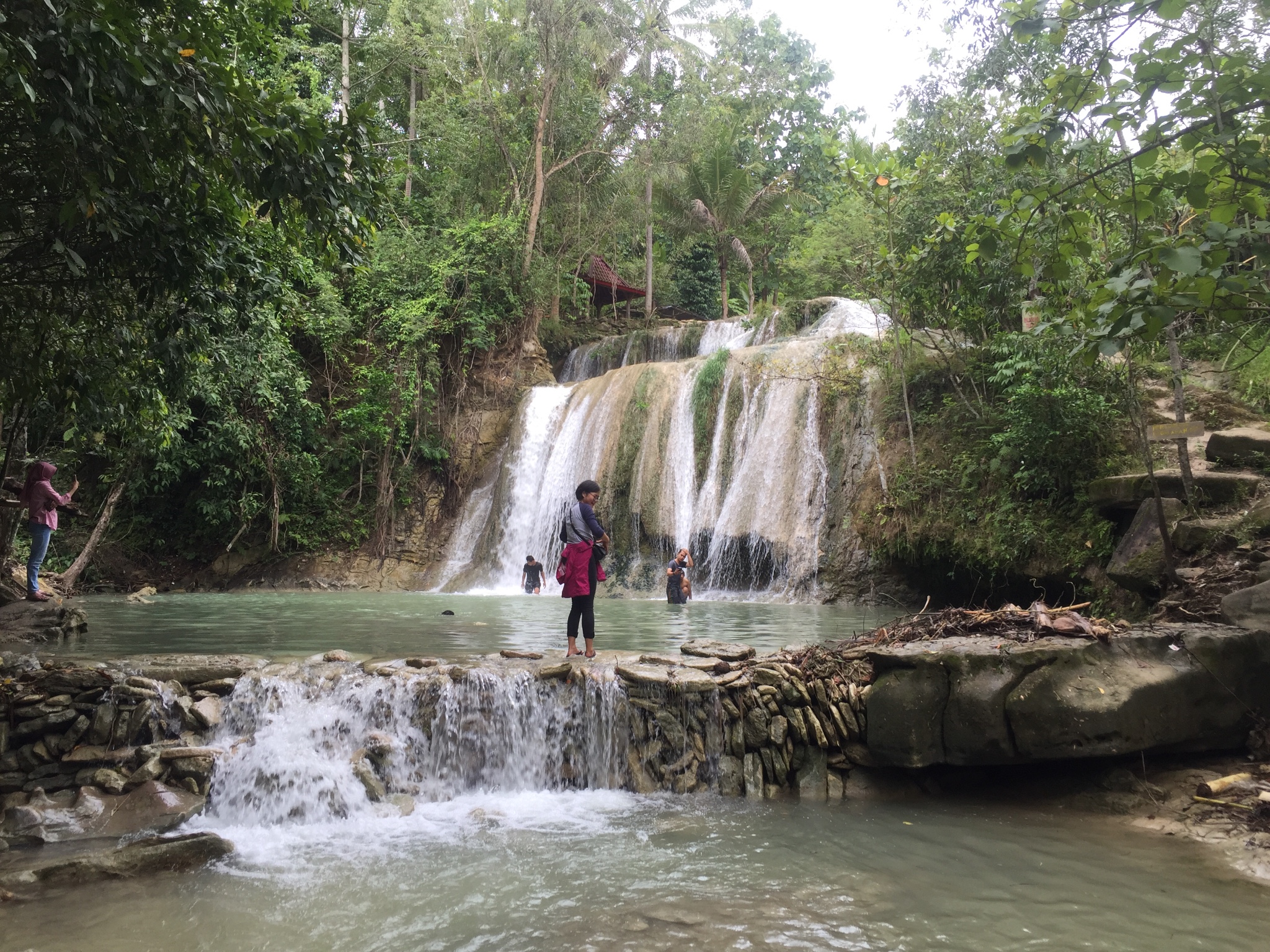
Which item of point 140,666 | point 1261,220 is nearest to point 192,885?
point 140,666

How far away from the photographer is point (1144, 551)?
6.86 meters

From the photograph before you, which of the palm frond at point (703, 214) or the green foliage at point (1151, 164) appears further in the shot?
the palm frond at point (703, 214)

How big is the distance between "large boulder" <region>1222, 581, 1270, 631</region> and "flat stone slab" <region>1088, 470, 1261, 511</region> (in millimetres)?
1961

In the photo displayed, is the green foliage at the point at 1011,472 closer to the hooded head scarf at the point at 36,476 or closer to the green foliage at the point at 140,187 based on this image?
the green foliage at the point at 140,187

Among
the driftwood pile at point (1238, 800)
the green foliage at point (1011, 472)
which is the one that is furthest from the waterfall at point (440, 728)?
the green foliage at point (1011, 472)

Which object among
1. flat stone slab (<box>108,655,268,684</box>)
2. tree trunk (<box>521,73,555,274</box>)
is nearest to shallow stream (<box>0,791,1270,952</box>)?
flat stone slab (<box>108,655,268,684</box>)

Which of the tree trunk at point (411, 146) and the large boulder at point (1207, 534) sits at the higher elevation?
the tree trunk at point (411, 146)

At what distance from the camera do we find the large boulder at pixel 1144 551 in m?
6.66

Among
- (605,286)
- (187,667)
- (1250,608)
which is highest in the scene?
(605,286)

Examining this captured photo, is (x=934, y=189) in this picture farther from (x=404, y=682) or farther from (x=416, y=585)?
(x=416, y=585)

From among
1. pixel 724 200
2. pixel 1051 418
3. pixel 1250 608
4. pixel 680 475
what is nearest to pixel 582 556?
pixel 1250 608

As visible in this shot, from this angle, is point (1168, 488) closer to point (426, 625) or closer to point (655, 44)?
point (426, 625)

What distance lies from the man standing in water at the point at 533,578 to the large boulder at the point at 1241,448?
10640 mm

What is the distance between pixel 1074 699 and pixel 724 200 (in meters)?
26.2
